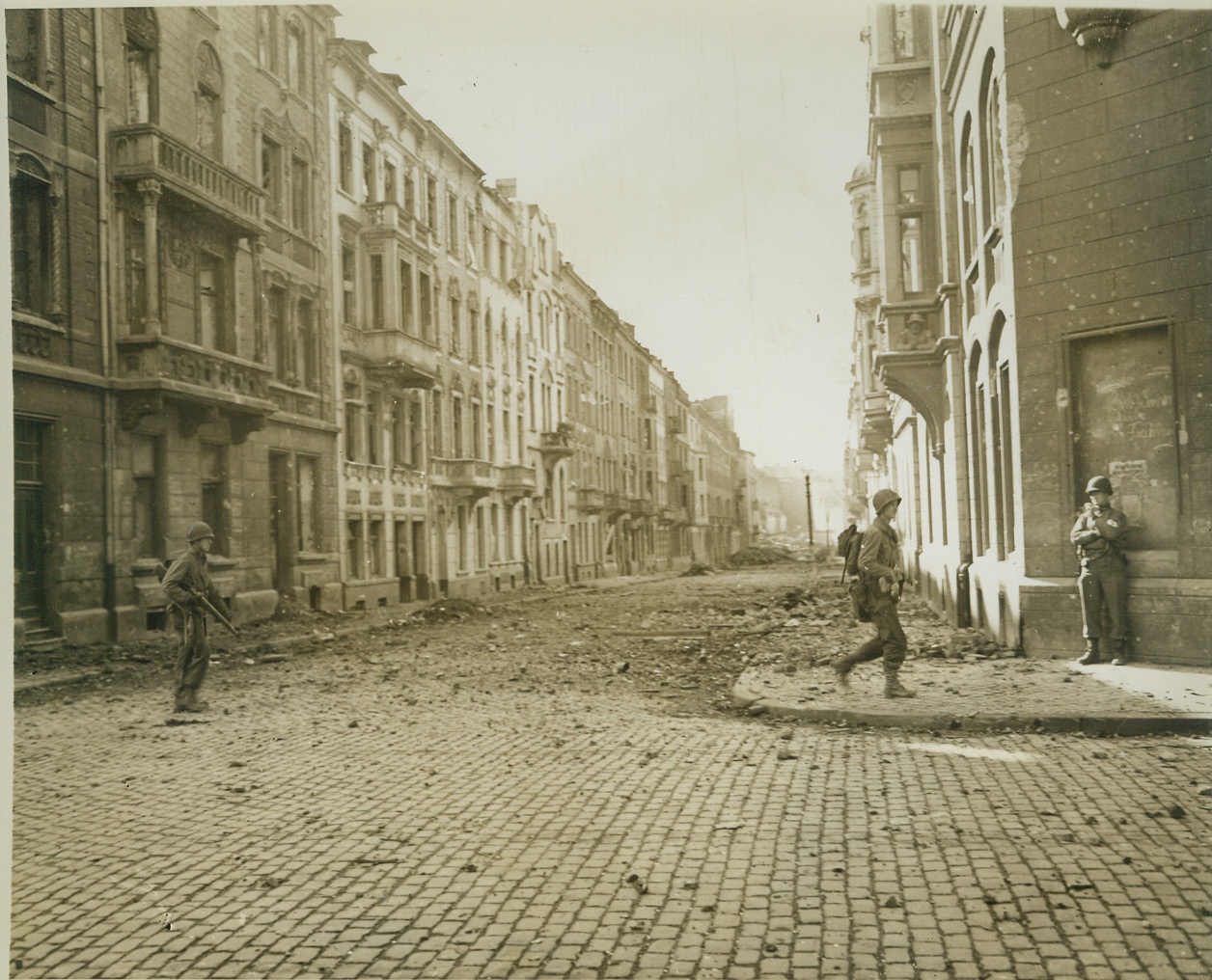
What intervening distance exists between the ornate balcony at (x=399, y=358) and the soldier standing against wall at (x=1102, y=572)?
23.7 ft

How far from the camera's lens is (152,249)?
9.74m

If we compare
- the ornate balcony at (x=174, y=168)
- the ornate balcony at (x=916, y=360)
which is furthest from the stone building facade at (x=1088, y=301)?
the ornate balcony at (x=174, y=168)

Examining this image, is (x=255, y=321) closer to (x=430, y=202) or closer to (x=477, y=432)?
(x=430, y=202)

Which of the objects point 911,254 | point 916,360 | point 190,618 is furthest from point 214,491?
point 911,254

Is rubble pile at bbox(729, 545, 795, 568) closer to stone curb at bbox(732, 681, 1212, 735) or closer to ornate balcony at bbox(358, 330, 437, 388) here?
ornate balcony at bbox(358, 330, 437, 388)

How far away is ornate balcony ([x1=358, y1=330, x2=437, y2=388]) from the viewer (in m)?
11.9

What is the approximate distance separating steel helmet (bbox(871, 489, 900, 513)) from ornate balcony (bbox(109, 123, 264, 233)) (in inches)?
240

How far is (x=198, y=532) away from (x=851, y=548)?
19.1 ft

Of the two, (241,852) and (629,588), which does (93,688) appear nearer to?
(241,852)

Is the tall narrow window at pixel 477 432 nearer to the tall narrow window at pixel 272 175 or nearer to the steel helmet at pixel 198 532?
the tall narrow window at pixel 272 175

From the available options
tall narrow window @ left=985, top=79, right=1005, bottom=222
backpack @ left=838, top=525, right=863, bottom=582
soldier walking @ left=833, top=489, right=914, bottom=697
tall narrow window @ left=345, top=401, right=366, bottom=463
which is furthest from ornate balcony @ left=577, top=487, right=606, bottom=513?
soldier walking @ left=833, top=489, right=914, bottom=697

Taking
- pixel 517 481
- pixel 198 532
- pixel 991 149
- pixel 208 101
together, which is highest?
pixel 991 149

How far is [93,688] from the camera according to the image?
7.98m

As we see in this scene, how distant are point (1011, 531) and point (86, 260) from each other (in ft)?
35.1
